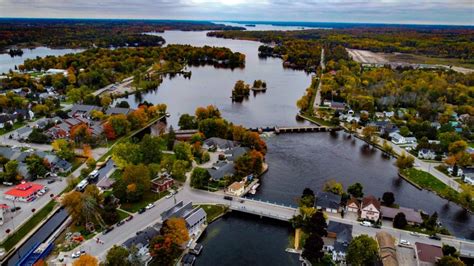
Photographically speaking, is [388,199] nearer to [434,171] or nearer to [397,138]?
[434,171]

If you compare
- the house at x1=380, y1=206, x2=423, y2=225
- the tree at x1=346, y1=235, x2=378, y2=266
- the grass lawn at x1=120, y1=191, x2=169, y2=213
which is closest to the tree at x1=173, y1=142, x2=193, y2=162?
the grass lawn at x1=120, y1=191, x2=169, y2=213

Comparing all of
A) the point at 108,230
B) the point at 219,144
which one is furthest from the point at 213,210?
the point at 219,144

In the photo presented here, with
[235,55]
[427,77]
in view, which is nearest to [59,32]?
[235,55]

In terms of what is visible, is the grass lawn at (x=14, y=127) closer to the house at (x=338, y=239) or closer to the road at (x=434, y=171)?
the house at (x=338, y=239)

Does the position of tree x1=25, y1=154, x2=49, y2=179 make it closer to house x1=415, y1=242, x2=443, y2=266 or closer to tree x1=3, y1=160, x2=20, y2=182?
tree x1=3, y1=160, x2=20, y2=182

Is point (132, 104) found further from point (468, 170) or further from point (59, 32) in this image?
point (59, 32)

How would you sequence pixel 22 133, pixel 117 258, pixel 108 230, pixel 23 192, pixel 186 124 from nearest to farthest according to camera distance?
pixel 117 258 < pixel 108 230 < pixel 23 192 < pixel 22 133 < pixel 186 124
